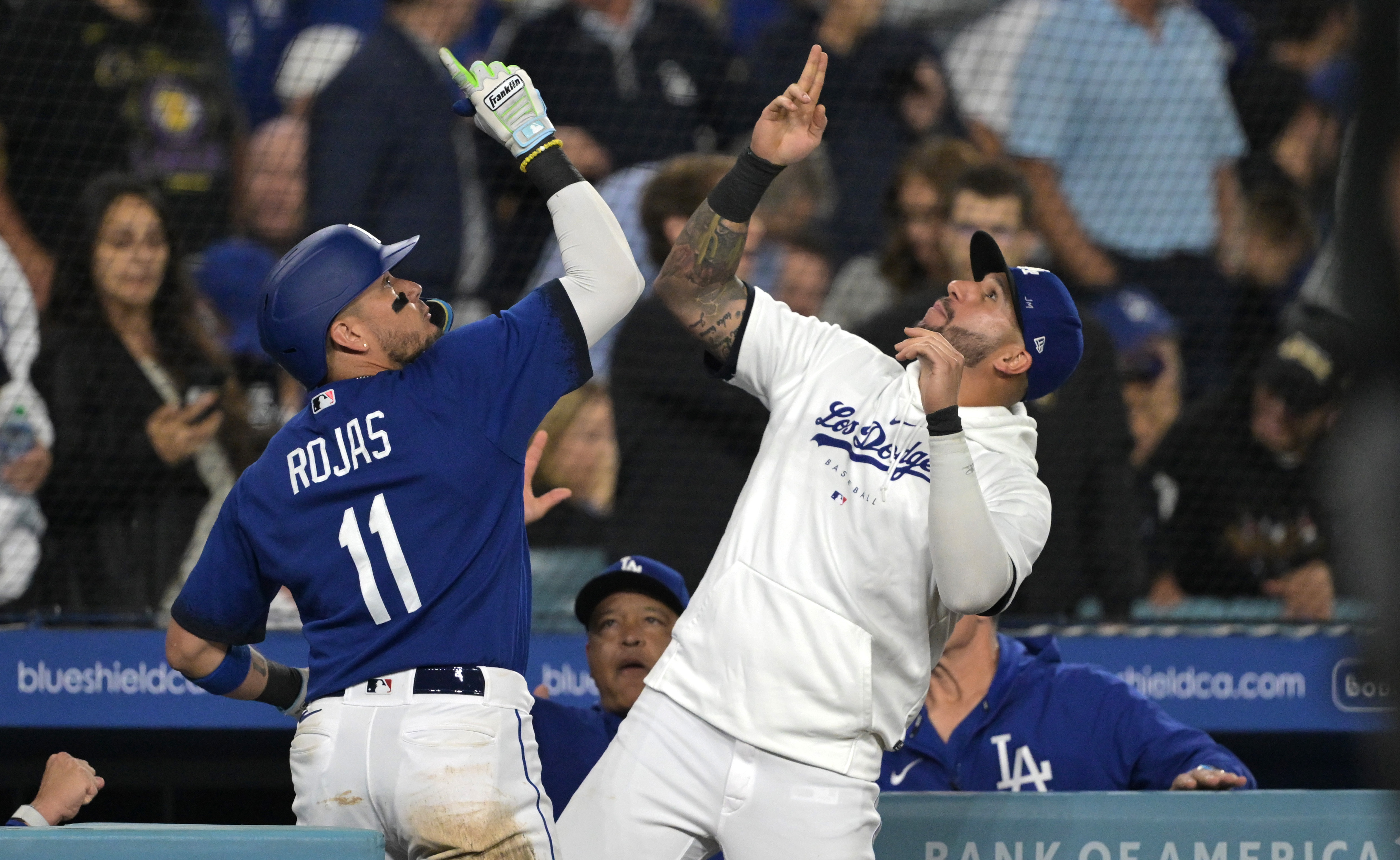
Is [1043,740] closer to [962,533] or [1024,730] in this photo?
[1024,730]

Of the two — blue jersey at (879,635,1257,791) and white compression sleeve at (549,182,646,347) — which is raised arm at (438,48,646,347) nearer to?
white compression sleeve at (549,182,646,347)

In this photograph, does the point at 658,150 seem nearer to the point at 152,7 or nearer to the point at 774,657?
the point at 152,7

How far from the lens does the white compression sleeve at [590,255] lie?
2500mm

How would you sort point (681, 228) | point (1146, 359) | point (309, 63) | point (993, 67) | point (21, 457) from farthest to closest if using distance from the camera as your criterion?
1. point (993, 67)
2. point (1146, 359)
3. point (309, 63)
4. point (21, 457)
5. point (681, 228)

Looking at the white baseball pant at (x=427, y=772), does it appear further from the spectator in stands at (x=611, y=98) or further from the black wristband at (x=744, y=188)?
the spectator in stands at (x=611, y=98)

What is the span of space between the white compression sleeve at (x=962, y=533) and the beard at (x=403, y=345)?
2.78 ft

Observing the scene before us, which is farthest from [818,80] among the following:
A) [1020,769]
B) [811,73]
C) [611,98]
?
[611,98]

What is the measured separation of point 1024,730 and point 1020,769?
0.28 feet

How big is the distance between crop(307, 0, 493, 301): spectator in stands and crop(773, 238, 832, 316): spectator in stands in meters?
1.03

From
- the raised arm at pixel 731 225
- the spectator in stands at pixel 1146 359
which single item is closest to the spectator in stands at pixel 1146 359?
the spectator in stands at pixel 1146 359

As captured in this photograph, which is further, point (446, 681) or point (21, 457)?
point (21, 457)

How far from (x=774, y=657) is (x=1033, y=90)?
3658 mm

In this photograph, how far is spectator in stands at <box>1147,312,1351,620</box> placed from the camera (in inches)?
192

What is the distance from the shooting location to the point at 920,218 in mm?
4672
